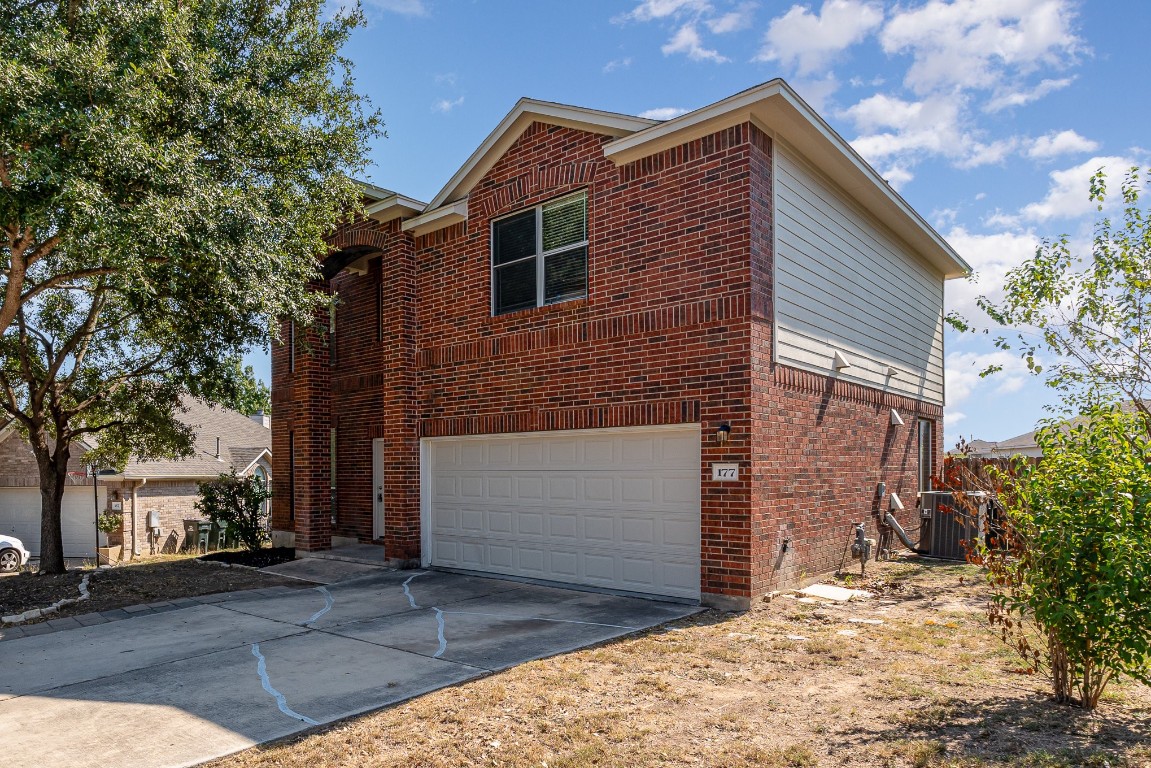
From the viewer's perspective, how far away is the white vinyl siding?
396 inches

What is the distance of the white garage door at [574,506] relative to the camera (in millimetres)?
9555

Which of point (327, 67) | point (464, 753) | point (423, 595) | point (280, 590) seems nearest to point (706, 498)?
point (423, 595)

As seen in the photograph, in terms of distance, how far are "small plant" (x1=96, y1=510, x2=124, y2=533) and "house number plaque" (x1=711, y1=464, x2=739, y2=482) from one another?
894 inches

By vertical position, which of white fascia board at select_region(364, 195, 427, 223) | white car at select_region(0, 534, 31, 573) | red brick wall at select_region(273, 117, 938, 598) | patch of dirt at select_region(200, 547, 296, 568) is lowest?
white car at select_region(0, 534, 31, 573)

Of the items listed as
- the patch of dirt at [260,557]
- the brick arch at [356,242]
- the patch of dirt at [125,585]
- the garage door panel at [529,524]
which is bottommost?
the patch of dirt at [260,557]

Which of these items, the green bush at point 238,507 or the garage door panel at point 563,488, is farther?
the green bush at point 238,507

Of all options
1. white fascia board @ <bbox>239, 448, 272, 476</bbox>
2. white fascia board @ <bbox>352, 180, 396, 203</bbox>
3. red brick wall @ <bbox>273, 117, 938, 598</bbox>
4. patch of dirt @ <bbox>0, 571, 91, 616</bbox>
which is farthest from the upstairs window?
white fascia board @ <bbox>239, 448, 272, 476</bbox>

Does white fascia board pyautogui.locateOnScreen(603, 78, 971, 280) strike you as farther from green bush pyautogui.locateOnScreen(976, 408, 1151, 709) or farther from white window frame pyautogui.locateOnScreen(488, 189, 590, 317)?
green bush pyautogui.locateOnScreen(976, 408, 1151, 709)

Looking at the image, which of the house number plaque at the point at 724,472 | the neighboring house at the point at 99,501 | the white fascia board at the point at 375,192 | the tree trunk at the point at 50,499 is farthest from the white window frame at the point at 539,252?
the neighboring house at the point at 99,501

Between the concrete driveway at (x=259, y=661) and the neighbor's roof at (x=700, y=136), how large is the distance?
19.5 feet

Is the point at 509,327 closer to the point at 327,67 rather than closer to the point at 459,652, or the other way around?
the point at 327,67

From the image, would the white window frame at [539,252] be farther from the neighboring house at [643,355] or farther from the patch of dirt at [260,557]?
the patch of dirt at [260,557]

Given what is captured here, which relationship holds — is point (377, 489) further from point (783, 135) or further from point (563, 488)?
point (783, 135)

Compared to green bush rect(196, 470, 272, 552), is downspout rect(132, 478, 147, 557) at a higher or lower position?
lower
